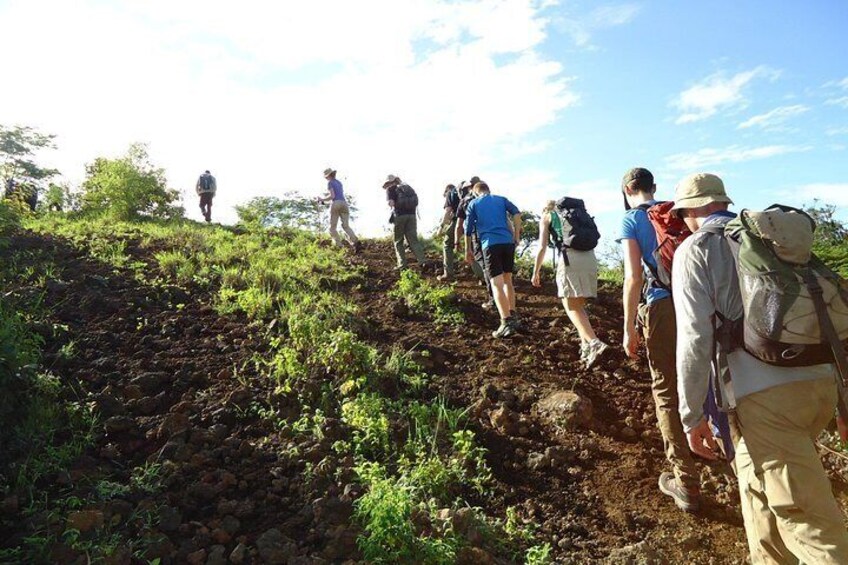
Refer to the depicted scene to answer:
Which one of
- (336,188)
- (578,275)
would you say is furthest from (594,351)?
A: (336,188)

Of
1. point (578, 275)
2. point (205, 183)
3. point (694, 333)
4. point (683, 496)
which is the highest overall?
point (205, 183)

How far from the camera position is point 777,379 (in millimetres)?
2287

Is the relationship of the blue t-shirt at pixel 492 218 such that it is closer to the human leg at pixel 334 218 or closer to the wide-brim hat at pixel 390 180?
the wide-brim hat at pixel 390 180

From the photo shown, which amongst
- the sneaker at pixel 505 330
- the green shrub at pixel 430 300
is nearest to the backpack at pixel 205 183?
the green shrub at pixel 430 300

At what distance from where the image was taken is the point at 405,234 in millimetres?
9188

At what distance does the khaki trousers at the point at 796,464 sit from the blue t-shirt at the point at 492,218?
4.14m

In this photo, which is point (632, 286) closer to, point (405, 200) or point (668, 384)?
point (668, 384)

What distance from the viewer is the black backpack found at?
5391 millimetres

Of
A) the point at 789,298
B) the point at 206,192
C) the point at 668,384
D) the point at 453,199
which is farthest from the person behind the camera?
the point at 206,192

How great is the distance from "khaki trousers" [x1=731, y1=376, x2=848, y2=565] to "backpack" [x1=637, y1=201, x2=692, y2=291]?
110cm

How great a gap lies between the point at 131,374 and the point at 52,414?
2.46ft

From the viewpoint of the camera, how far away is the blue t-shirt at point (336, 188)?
35.9 ft

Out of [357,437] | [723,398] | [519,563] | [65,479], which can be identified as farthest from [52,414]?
[723,398]

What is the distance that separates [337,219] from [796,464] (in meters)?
9.40
